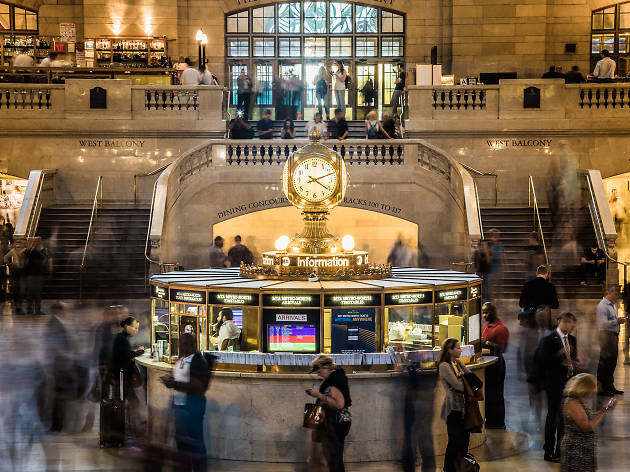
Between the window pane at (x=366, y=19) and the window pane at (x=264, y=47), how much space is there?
2.85 m

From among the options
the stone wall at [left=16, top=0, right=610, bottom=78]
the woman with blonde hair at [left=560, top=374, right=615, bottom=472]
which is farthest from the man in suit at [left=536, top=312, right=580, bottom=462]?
the stone wall at [left=16, top=0, right=610, bottom=78]

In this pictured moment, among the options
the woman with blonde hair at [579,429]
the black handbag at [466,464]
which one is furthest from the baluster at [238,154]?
the woman with blonde hair at [579,429]

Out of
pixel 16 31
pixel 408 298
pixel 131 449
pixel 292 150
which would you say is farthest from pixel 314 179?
pixel 16 31

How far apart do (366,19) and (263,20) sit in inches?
132

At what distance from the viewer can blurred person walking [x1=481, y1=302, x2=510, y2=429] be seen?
1231cm

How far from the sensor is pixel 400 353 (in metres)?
11.0

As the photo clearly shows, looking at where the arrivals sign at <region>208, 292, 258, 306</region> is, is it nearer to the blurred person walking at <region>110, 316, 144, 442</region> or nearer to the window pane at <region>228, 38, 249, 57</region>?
the blurred person walking at <region>110, 316, 144, 442</region>

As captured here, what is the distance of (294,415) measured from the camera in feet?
35.7

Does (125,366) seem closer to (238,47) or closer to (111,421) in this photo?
(111,421)

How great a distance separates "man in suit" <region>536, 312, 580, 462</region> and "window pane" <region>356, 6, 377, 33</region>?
86.5 feet

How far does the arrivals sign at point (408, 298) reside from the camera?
11023mm

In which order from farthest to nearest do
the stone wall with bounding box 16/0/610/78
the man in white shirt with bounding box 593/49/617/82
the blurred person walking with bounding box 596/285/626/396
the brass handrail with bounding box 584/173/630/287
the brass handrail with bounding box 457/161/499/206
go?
the stone wall with bounding box 16/0/610/78
the man in white shirt with bounding box 593/49/617/82
the brass handrail with bounding box 457/161/499/206
the brass handrail with bounding box 584/173/630/287
the blurred person walking with bounding box 596/285/626/396

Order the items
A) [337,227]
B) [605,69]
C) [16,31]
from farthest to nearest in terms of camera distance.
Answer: [16,31], [605,69], [337,227]

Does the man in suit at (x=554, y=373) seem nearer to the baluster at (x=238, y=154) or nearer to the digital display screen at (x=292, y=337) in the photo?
the digital display screen at (x=292, y=337)
